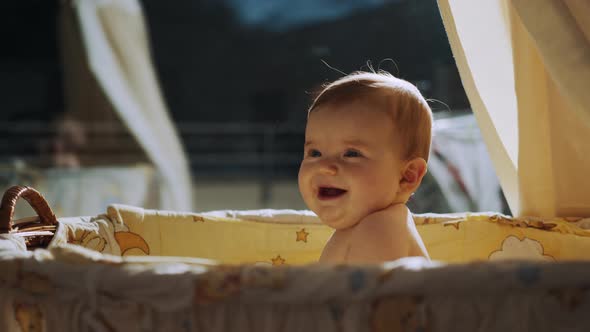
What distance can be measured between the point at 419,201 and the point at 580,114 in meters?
1.65

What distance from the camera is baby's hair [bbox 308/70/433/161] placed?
0.85 m

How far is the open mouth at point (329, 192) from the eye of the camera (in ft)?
2.81

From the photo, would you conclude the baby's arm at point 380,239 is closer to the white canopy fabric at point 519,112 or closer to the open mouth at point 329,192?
the open mouth at point 329,192

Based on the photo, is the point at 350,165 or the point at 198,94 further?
the point at 198,94

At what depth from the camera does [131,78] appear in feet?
7.48

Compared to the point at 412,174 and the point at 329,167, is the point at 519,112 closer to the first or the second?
the point at 412,174

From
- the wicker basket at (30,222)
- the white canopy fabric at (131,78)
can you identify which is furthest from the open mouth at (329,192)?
the white canopy fabric at (131,78)

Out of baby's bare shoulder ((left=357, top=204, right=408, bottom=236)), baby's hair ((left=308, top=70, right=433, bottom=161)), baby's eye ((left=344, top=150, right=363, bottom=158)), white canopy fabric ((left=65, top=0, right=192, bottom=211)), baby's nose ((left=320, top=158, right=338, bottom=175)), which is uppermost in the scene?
white canopy fabric ((left=65, top=0, right=192, bottom=211))

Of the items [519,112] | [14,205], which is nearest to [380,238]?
A: [519,112]

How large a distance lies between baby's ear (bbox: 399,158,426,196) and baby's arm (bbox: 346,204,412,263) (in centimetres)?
6

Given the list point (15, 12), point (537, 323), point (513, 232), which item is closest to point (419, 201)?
point (513, 232)

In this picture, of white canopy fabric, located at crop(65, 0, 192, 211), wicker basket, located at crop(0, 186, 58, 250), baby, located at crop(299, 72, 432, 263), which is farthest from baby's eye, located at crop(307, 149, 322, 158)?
white canopy fabric, located at crop(65, 0, 192, 211)

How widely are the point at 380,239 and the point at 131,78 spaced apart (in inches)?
67.7

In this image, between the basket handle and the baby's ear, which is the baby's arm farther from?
the basket handle
